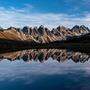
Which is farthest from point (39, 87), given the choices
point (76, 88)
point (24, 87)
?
point (76, 88)

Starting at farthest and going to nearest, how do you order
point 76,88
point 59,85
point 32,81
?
1. point 32,81
2. point 59,85
3. point 76,88

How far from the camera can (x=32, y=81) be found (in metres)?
33.3

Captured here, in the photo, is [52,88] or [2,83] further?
[2,83]

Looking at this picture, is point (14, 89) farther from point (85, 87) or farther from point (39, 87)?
point (85, 87)

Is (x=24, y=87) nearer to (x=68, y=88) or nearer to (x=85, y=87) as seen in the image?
(x=68, y=88)

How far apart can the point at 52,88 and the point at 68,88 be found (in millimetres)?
1709

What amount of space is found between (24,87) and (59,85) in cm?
408

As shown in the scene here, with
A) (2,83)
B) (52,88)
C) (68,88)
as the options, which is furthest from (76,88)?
(2,83)

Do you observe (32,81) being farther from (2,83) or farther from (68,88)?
(68,88)

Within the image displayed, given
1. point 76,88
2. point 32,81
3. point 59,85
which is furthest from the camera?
point 32,81

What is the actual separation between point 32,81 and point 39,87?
456 cm

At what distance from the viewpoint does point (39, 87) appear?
2883 centimetres

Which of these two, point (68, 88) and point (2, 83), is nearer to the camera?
point (68, 88)

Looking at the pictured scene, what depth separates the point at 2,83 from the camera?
31453mm
